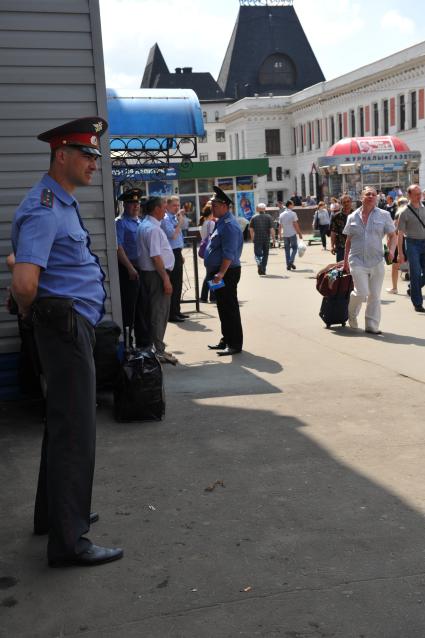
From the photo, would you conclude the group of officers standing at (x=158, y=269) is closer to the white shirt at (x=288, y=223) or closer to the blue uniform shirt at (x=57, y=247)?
the blue uniform shirt at (x=57, y=247)

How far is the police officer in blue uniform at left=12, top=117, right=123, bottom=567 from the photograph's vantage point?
3719 millimetres

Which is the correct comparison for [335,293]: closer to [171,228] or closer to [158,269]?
[171,228]

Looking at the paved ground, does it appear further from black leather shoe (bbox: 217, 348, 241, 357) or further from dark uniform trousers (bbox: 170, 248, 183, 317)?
dark uniform trousers (bbox: 170, 248, 183, 317)

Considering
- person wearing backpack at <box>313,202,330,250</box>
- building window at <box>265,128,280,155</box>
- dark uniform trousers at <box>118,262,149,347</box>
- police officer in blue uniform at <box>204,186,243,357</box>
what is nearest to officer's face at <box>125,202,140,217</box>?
dark uniform trousers at <box>118,262,149,347</box>

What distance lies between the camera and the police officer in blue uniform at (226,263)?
902cm

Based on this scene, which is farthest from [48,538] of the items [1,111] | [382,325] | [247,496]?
[382,325]

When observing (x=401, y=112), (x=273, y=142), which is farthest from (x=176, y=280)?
(x=273, y=142)

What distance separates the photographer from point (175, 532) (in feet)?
14.0

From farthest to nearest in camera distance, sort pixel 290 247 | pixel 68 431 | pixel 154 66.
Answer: pixel 154 66 < pixel 290 247 < pixel 68 431

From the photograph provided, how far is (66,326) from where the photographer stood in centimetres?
372

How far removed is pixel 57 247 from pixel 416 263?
29.7 feet

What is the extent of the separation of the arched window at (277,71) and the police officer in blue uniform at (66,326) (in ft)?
351

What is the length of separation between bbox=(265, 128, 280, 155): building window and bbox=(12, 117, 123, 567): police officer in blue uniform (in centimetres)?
8314

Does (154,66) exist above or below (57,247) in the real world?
above
